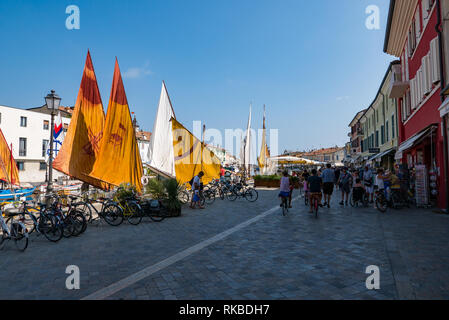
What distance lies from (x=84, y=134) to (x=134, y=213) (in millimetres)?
4633

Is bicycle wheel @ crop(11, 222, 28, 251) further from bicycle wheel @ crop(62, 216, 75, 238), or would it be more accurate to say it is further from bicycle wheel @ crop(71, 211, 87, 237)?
bicycle wheel @ crop(71, 211, 87, 237)

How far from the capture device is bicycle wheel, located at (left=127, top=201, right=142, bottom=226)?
31.3 ft

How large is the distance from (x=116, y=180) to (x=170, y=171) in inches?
179

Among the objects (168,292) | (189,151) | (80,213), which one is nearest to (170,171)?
(189,151)

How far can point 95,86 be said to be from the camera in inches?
514

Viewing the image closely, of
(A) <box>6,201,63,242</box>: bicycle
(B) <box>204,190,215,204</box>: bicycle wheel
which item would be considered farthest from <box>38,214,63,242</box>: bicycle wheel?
(B) <box>204,190,215,204</box>: bicycle wheel

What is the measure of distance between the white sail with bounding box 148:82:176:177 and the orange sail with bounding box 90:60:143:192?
3.49 metres

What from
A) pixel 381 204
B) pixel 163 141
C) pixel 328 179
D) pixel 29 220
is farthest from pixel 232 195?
pixel 29 220

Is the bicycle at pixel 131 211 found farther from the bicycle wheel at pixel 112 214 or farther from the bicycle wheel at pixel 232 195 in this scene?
the bicycle wheel at pixel 232 195

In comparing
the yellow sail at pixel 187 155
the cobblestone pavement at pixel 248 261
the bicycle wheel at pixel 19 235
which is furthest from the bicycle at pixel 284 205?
the bicycle wheel at pixel 19 235

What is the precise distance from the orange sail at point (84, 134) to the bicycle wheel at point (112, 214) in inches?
79.3

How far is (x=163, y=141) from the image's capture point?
16.4 metres

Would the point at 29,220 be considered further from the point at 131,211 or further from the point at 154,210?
the point at 154,210
